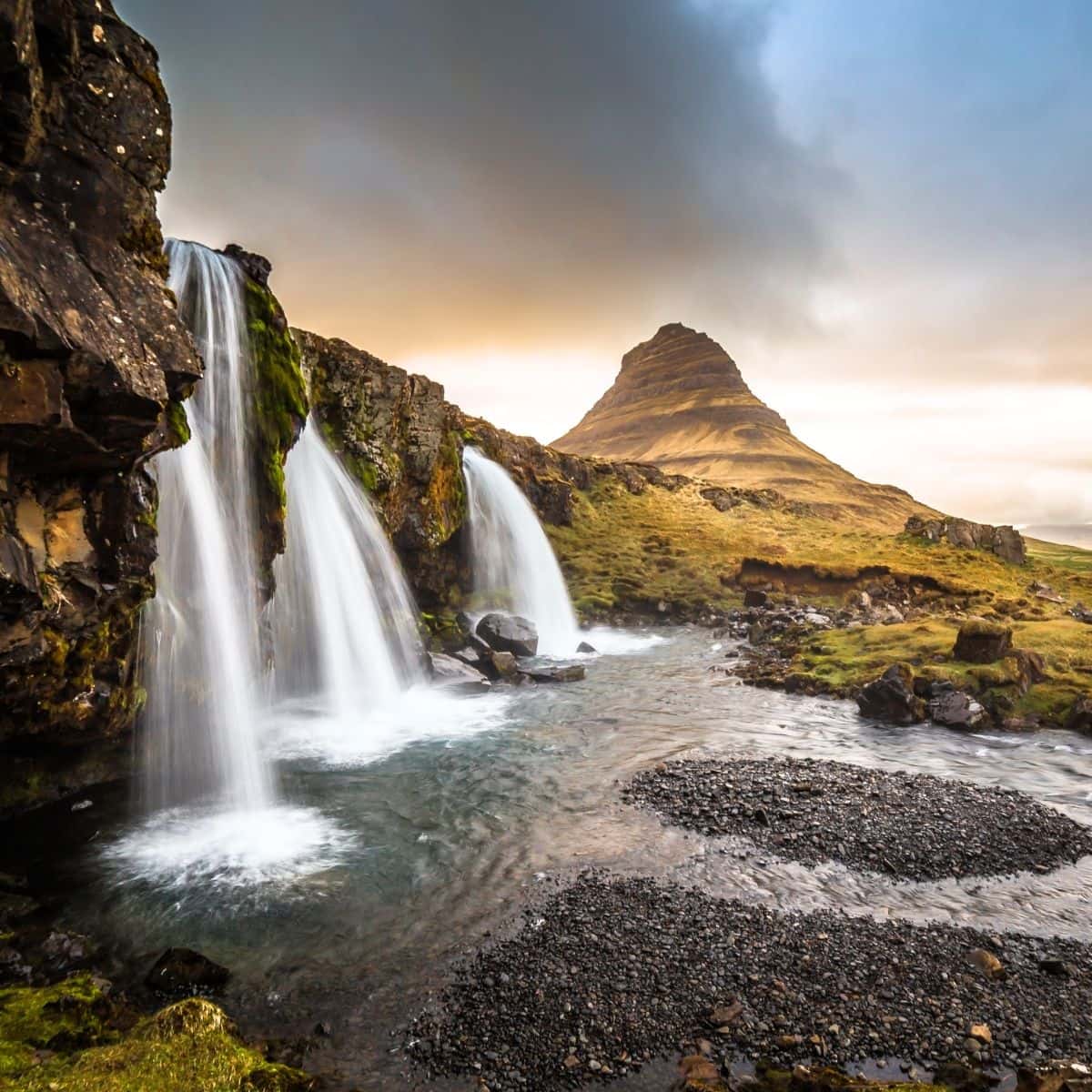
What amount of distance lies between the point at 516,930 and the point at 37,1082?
21.7ft

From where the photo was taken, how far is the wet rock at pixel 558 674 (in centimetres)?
3297

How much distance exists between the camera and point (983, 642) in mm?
26922

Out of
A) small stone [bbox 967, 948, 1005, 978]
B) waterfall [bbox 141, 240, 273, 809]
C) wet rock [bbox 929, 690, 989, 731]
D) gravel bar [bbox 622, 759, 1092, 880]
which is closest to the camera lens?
small stone [bbox 967, 948, 1005, 978]

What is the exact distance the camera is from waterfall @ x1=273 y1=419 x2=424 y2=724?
2803 cm

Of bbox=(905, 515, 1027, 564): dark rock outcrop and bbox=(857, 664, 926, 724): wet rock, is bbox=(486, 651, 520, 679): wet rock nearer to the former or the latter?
bbox=(857, 664, 926, 724): wet rock

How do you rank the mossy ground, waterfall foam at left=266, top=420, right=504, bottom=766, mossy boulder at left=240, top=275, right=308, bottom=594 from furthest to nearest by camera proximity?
waterfall foam at left=266, top=420, right=504, bottom=766, mossy boulder at left=240, top=275, right=308, bottom=594, the mossy ground

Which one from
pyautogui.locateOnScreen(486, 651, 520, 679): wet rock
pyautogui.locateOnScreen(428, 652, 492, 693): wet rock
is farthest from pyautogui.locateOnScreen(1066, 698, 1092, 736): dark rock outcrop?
pyautogui.locateOnScreen(428, 652, 492, 693): wet rock

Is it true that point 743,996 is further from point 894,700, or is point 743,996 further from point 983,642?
point 983,642

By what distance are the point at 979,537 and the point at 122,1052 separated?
86728 mm

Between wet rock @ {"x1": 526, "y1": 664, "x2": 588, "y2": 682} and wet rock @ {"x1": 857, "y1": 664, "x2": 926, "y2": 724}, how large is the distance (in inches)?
533

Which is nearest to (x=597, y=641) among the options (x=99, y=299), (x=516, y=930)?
(x=516, y=930)

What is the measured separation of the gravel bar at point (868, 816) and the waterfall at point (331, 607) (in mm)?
14907

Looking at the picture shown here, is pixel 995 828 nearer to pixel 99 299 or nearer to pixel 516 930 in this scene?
pixel 516 930

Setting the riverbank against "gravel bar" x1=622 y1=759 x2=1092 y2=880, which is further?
"gravel bar" x1=622 y1=759 x2=1092 y2=880
